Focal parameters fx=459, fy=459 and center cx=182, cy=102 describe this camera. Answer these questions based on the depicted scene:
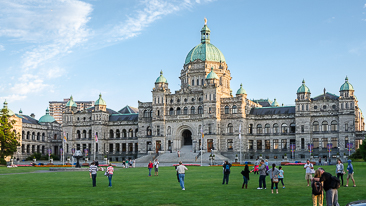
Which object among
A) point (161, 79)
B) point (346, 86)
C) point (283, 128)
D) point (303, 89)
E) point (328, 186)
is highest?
point (161, 79)

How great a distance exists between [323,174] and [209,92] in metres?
86.0

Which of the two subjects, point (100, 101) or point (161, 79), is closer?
point (161, 79)

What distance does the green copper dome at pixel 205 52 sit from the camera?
387ft

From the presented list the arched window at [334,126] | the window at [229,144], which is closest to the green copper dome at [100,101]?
the window at [229,144]

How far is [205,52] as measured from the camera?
11788 centimetres

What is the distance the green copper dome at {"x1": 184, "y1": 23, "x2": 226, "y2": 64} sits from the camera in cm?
11781

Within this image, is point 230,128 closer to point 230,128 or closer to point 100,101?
point 230,128

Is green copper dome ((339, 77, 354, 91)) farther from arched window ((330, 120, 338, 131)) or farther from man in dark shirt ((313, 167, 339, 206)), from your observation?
man in dark shirt ((313, 167, 339, 206))

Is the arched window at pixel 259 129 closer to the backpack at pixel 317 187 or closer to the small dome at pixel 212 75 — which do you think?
the small dome at pixel 212 75

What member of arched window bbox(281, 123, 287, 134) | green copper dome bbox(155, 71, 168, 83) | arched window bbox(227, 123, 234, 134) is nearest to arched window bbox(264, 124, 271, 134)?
arched window bbox(281, 123, 287, 134)

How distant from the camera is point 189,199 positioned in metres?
26.7

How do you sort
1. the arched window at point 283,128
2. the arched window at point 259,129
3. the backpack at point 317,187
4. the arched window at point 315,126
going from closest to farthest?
the backpack at point 317,187 < the arched window at point 315,126 < the arched window at point 283,128 < the arched window at point 259,129

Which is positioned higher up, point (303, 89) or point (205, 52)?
point (205, 52)

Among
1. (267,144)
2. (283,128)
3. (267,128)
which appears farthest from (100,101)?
(283,128)
